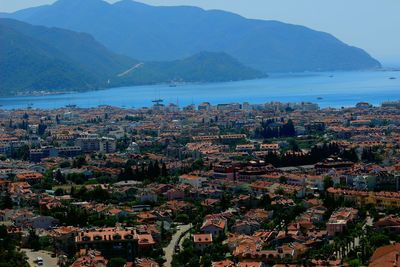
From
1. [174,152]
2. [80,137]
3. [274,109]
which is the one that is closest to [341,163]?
[174,152]

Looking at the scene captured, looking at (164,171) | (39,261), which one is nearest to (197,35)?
(164,171)

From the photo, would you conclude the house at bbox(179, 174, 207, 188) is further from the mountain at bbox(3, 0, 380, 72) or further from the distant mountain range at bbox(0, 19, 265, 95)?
the mountain at bbox(3, 0, 380, 72)

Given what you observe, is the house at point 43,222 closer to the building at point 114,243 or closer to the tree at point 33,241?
the tree at point 33,241

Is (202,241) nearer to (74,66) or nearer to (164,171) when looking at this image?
(164,171)

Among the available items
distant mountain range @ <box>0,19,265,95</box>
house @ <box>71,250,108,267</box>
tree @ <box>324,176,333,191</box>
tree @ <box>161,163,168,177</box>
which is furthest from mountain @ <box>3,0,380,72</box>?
house @ <box>71,250,108,267</box>

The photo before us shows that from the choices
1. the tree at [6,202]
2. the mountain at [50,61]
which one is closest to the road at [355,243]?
the tree at [6,202]

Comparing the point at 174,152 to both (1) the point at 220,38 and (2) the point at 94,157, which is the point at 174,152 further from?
(1) the point at 220,38
